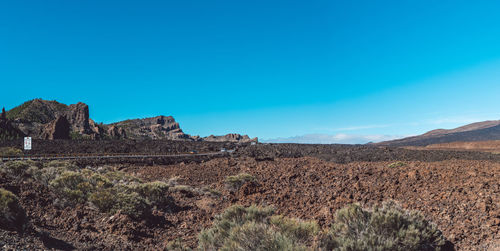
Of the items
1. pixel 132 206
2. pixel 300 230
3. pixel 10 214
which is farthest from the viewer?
pixel 132 206

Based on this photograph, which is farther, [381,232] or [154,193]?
[154,193]

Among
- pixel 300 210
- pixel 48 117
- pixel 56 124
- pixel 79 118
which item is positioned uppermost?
pixel 48 117

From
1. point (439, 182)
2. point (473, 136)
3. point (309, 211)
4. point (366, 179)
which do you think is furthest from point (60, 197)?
point (473, 136)

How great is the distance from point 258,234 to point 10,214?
216 inches

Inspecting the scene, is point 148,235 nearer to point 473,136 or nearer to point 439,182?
point 439,182

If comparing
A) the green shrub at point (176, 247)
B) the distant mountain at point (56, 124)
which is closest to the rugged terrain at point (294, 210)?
the green shrub at point (176, 247)

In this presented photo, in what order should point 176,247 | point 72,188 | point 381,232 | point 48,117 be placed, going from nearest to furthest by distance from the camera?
1. point 381,232
2. point 176,247
3. point 72,188
4. point 48,117

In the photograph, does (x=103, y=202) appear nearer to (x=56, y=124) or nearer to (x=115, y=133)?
(x=56, y=124)

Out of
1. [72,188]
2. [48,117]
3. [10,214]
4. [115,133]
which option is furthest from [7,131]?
[10,214]

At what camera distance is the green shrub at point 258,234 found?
13.8 ft

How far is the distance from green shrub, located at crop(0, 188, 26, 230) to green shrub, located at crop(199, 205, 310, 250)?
13.1 feet

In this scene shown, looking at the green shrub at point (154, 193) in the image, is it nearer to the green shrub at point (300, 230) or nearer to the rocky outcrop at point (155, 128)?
the green shrub at point (300, 230)

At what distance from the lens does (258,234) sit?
4.45 meters

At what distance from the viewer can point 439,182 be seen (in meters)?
9.34
